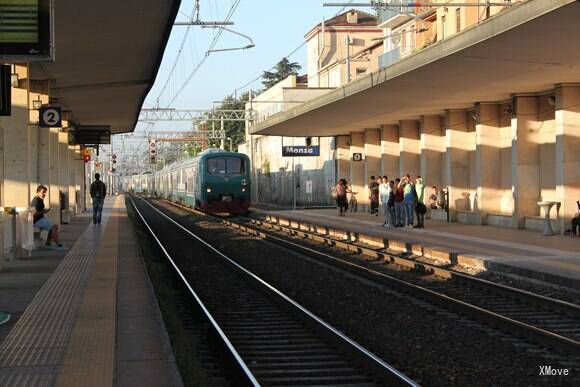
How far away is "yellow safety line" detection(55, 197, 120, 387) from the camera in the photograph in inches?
269

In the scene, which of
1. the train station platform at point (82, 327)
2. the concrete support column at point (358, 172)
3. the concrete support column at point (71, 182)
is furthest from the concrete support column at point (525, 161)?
the concrete support column at point (71, 182)

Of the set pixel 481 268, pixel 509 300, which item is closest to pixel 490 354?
pixel 509 300

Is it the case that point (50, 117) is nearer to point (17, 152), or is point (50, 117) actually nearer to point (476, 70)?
point (17, 152)

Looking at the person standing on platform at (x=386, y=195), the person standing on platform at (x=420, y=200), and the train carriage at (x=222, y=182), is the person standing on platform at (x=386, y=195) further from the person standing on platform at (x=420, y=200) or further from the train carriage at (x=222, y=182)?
the train carriage at (x=222, y=182)

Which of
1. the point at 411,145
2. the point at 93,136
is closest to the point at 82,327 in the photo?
the point at 411,145

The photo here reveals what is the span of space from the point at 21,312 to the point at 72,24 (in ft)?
25.6

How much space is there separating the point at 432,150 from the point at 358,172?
10.2 metres

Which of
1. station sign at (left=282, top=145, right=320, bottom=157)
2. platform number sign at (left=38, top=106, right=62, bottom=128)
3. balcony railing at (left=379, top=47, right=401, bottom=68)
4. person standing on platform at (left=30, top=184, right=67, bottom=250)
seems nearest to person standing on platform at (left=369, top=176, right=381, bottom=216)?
balcony railing at (left=379, top=47, right=401, bottom=68)

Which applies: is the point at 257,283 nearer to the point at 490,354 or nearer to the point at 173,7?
the point at 173,7

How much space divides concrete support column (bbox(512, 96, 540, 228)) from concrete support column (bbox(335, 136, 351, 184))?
18.9 metres

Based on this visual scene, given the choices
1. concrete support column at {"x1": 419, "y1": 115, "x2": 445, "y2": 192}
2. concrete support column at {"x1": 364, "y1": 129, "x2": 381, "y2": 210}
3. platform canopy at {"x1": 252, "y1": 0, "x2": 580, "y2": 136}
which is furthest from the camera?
concrete support column at {"x1": 364, "y1": 129, "x2": 381, "y2": 210}

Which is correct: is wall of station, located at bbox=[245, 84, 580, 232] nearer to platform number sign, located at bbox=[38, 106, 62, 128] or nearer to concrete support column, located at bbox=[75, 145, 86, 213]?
platform number sign, located at bbox=[38, 106, 62, 128]

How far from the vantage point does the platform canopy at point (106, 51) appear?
15.1m

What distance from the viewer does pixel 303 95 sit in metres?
63.2
